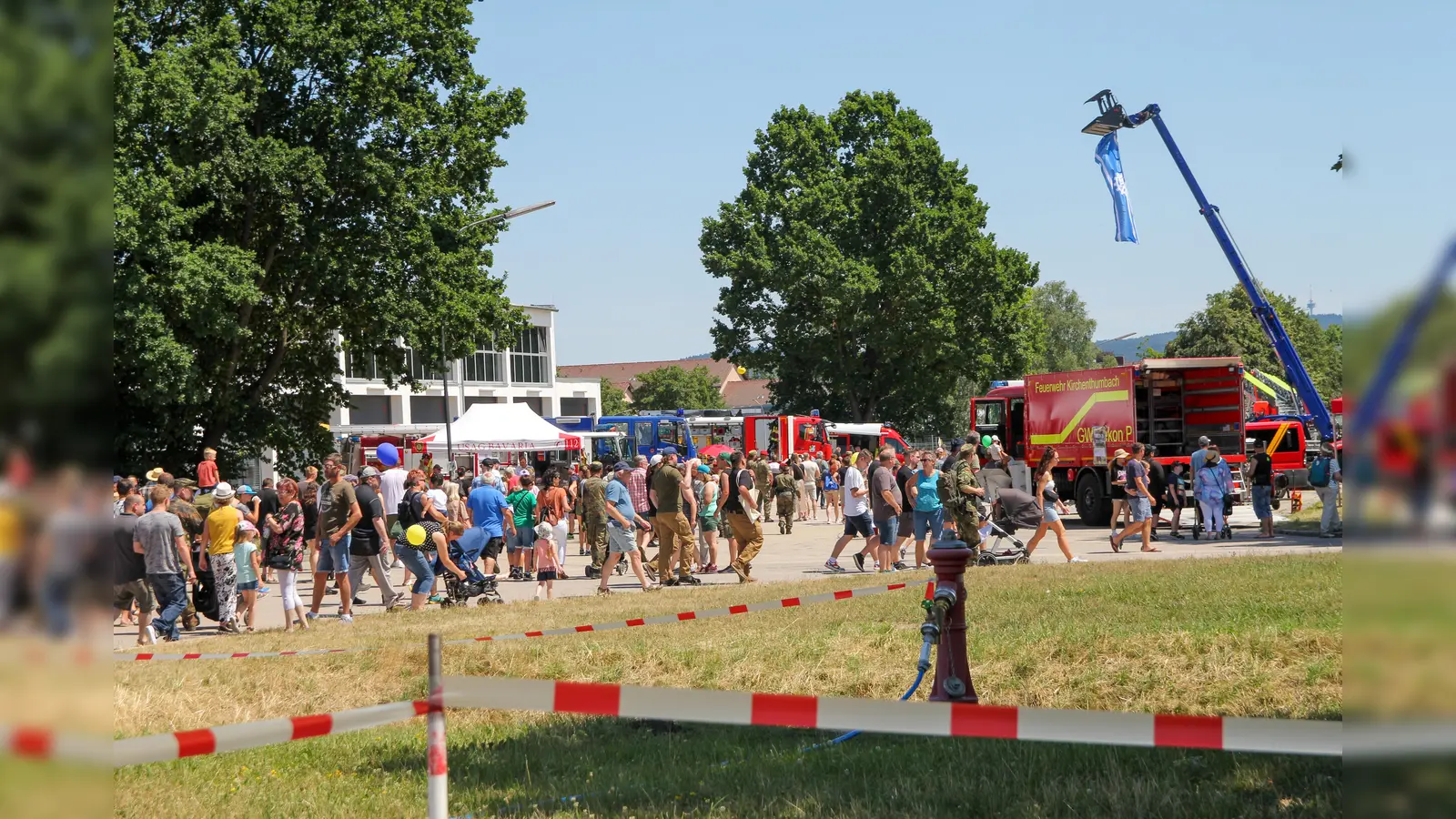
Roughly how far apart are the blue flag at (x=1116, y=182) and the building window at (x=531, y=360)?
6704 cm

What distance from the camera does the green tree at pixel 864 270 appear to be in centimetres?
5422

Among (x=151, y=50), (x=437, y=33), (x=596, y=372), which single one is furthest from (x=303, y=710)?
(x=596, y=372)

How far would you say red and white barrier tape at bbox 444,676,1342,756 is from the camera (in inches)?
158

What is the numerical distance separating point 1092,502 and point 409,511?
16.5m

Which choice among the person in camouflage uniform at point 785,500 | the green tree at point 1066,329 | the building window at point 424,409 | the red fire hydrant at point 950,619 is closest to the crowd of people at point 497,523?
the person in camouflage uniform at point 785,500

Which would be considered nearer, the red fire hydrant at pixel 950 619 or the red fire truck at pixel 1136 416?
the red fire hydrant at pixel 950 619

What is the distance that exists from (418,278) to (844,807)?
28037 millimetres

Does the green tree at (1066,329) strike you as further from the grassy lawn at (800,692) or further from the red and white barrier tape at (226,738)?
the red and white barrier tape at (226,738)

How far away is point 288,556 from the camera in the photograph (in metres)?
15.3

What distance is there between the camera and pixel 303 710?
982 centimetres

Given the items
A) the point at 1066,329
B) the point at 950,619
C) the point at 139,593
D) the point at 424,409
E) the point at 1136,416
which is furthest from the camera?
the point at 1066,329

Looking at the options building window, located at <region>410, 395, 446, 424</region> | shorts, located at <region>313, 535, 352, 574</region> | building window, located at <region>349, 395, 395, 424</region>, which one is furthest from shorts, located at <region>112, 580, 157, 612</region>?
building window, located at <region>410, 395, 446, 424</region>
